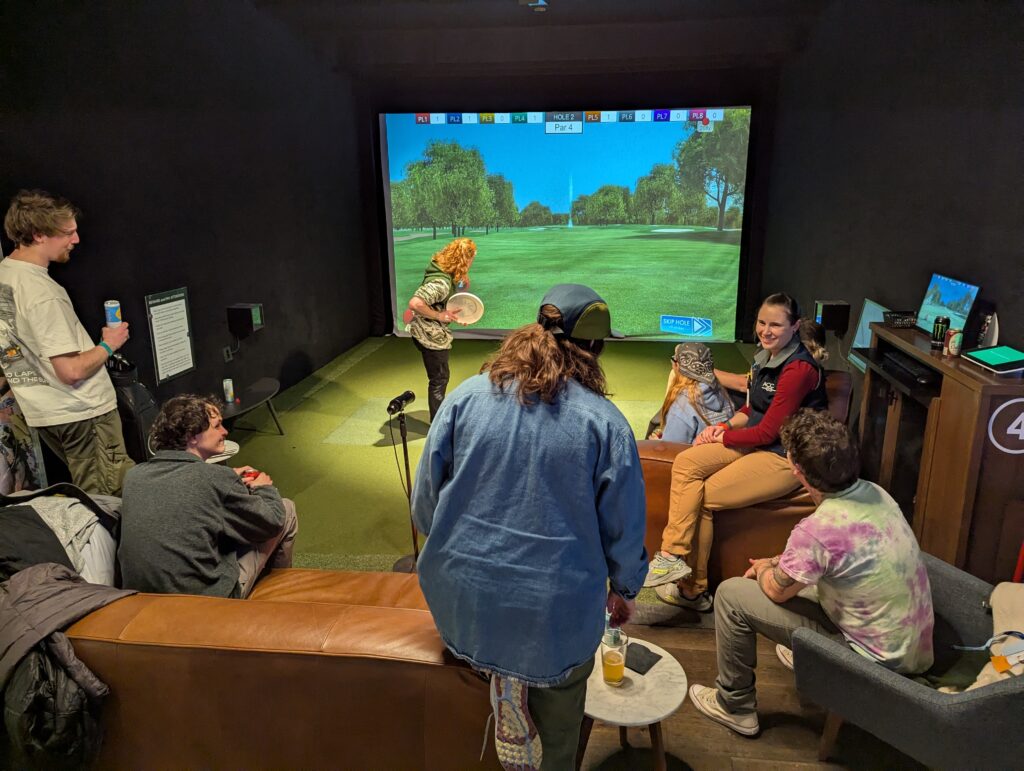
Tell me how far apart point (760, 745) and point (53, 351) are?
3092 mm

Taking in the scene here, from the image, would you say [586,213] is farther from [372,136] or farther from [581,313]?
[581,313]

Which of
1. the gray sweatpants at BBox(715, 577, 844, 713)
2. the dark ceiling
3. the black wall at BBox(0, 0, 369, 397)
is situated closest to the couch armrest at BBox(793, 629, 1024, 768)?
the gray sweatpants at BBox(715, 577, 844, 713)

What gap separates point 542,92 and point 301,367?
392cm

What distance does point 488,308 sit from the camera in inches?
336

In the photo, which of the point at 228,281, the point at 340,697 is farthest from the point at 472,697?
the point at 228,281

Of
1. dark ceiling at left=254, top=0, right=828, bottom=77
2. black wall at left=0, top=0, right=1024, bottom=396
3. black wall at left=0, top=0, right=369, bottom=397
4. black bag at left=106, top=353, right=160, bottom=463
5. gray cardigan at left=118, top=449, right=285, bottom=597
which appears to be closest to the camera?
gray cardigan at left=118, top=449, right=285, bottom=597

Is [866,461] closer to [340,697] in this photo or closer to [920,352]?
[920,352]

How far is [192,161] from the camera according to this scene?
4750 millimetres

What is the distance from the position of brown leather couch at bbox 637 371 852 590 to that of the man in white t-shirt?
2.44 metres

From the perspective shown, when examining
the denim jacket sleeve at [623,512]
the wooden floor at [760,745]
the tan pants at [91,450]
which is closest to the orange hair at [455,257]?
the tan pants at [91,450]

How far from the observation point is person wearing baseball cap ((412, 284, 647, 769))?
1.48 m

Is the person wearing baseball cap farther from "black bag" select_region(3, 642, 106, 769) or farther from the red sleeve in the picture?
the red sleeve

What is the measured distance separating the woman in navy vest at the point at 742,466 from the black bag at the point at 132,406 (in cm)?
266

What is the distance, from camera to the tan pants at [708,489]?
281 centimetres
